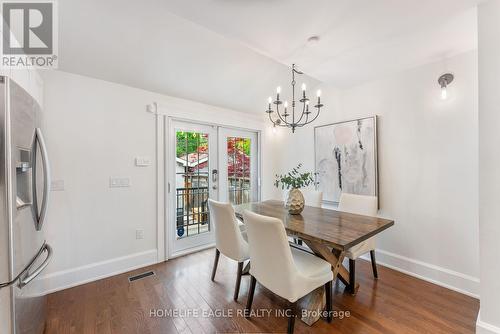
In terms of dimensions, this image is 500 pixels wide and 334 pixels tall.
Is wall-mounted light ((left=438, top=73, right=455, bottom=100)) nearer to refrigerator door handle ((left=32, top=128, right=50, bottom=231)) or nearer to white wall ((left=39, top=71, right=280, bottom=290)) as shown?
white wall ((left=39, top=71, right=280, bottom=290))

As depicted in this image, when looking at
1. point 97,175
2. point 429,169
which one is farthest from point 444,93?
point 97,175

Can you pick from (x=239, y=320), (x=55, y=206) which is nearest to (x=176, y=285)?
(x=239, y=320)

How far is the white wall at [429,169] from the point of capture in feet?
6.84

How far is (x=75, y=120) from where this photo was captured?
7.47ft

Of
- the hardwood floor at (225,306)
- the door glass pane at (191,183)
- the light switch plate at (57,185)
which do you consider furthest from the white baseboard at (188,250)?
the light switch plate at (57,185)

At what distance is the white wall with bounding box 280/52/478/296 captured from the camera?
2086 mm

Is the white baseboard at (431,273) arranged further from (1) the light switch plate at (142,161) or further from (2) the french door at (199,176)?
(1) the light switch plate at (142,161)

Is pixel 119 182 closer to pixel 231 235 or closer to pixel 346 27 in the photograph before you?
pixel 231 235

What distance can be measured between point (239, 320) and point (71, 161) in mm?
2306

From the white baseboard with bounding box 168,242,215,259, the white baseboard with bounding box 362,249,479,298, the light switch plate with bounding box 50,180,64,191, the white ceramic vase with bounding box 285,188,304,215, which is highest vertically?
the light switch plate with bounding box 50,180,64,191

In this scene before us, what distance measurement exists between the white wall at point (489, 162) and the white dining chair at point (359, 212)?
84 cm

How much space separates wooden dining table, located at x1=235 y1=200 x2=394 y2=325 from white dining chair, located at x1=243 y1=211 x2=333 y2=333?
0.13 m

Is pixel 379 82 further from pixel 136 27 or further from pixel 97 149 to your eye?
pixel 97 149

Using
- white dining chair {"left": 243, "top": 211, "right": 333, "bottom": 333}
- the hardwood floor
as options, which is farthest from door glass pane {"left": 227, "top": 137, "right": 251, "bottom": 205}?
white dining chair {"left": 243, "top": 211, "right": 333, "bottom": 333}
